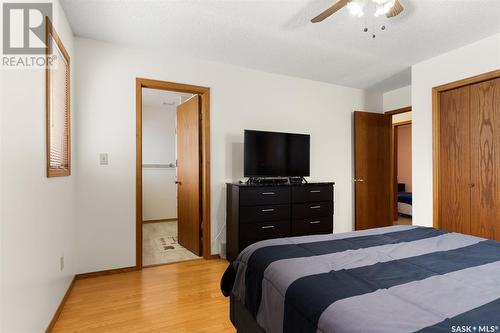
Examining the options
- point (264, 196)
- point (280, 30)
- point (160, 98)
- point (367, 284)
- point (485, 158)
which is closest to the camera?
point (367, 284)

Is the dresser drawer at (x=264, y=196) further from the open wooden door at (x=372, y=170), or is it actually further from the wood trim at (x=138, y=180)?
the open wooden door at (x=372, y=170)

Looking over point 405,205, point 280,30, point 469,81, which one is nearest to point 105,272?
point 280,30

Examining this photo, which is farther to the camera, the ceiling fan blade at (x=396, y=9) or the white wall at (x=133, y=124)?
the white wall at (x=133, y=124)

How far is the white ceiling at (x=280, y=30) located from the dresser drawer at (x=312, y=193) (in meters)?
1.55

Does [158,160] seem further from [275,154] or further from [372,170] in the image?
[372,170]

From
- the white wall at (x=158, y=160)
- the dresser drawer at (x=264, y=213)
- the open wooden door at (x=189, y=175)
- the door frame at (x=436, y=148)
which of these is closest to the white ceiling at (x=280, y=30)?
the door frame at (x=436, y=148)

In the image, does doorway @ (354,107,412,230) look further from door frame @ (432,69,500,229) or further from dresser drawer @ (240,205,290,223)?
dresser drawer @ (240,205,290,223)

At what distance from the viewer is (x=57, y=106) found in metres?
2.20

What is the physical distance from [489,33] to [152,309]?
13.0 ft

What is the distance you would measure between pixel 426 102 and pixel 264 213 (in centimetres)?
238

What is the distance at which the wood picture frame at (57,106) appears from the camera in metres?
1.86

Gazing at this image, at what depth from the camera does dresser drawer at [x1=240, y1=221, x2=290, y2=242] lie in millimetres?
2941

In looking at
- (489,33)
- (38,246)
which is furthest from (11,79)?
(489,33)

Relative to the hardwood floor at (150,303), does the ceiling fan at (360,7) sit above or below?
above
